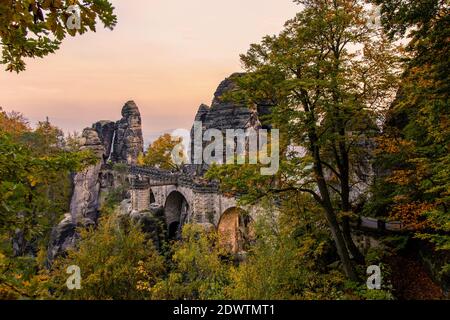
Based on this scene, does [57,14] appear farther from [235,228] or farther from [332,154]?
[235,228]

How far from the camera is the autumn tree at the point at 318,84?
1217cm

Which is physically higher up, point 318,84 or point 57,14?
point 318,84

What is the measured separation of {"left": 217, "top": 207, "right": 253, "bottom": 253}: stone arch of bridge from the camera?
31.1 meters

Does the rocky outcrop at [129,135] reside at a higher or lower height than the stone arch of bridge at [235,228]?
higher

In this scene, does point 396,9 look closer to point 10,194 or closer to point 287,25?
point 287,25

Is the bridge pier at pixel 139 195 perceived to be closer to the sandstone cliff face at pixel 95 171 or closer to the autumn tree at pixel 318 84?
the sandstone cliff face at pixel 95 171

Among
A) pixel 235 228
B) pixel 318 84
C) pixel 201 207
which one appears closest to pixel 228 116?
pixel 201 207

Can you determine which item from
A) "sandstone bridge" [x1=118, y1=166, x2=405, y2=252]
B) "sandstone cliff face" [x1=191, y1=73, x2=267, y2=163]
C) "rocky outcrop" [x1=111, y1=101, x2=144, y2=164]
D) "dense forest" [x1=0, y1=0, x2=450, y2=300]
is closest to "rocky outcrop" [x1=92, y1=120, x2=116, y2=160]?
"rocky outcrop" [x1=111, y1=101, x2=144, y2=164]

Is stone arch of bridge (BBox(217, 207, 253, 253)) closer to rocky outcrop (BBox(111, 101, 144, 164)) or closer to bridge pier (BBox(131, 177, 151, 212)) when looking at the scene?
bridge pier (BBox(131, 177, 151, 212))

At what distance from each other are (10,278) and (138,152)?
5968 cm

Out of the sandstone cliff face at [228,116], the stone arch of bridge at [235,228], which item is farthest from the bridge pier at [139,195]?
the stone arch of bridge at [235,228]

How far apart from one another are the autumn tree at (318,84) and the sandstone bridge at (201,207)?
3.06 metres

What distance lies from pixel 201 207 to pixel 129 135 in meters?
33.8

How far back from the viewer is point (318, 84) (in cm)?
1158
